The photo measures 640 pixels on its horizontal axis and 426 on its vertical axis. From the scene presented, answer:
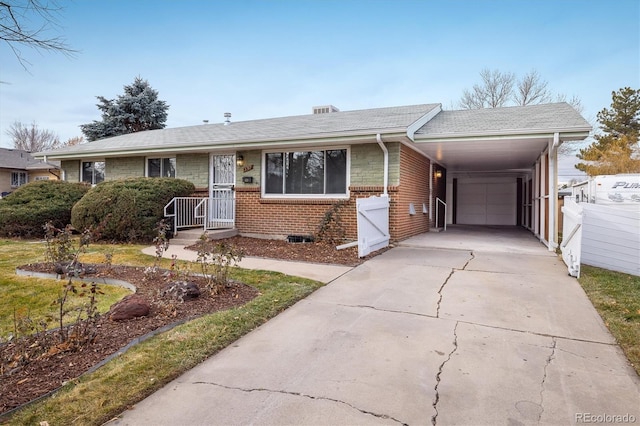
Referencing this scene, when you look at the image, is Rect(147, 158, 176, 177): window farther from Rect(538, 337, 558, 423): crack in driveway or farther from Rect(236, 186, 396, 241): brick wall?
Rect(538, 337, 558, 423): crack in driveway

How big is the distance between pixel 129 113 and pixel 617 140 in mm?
29592

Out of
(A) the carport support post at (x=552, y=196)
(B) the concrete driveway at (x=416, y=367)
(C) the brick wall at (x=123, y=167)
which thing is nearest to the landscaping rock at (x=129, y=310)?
(B) the concrete driveway at (x=416, y=367)

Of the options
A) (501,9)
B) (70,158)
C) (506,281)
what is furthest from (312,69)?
(506,281)

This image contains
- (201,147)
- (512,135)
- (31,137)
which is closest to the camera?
(512,135)

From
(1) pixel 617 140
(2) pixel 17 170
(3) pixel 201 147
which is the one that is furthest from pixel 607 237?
(2) pixel 17 170

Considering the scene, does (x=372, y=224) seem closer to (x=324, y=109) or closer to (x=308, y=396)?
(x=308, y=396)

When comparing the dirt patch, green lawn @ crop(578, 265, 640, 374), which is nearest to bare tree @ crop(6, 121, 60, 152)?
the dirt patch

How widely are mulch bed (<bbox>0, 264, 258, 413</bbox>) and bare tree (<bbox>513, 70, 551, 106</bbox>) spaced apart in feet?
84.3

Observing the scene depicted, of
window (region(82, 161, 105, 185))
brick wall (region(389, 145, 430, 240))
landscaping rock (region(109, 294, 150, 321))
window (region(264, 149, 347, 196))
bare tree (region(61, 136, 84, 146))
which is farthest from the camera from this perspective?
bare tree (region(61, 136, 84, 146))

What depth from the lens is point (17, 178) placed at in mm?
26766

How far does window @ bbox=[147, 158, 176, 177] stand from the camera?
458 inches

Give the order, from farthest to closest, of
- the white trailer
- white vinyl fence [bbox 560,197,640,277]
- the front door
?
the front door
the white trailer
white vinyl fence [bbox 560,197,640,277]

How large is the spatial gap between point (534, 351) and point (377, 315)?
1455 mm

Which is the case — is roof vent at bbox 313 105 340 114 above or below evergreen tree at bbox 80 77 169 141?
below
